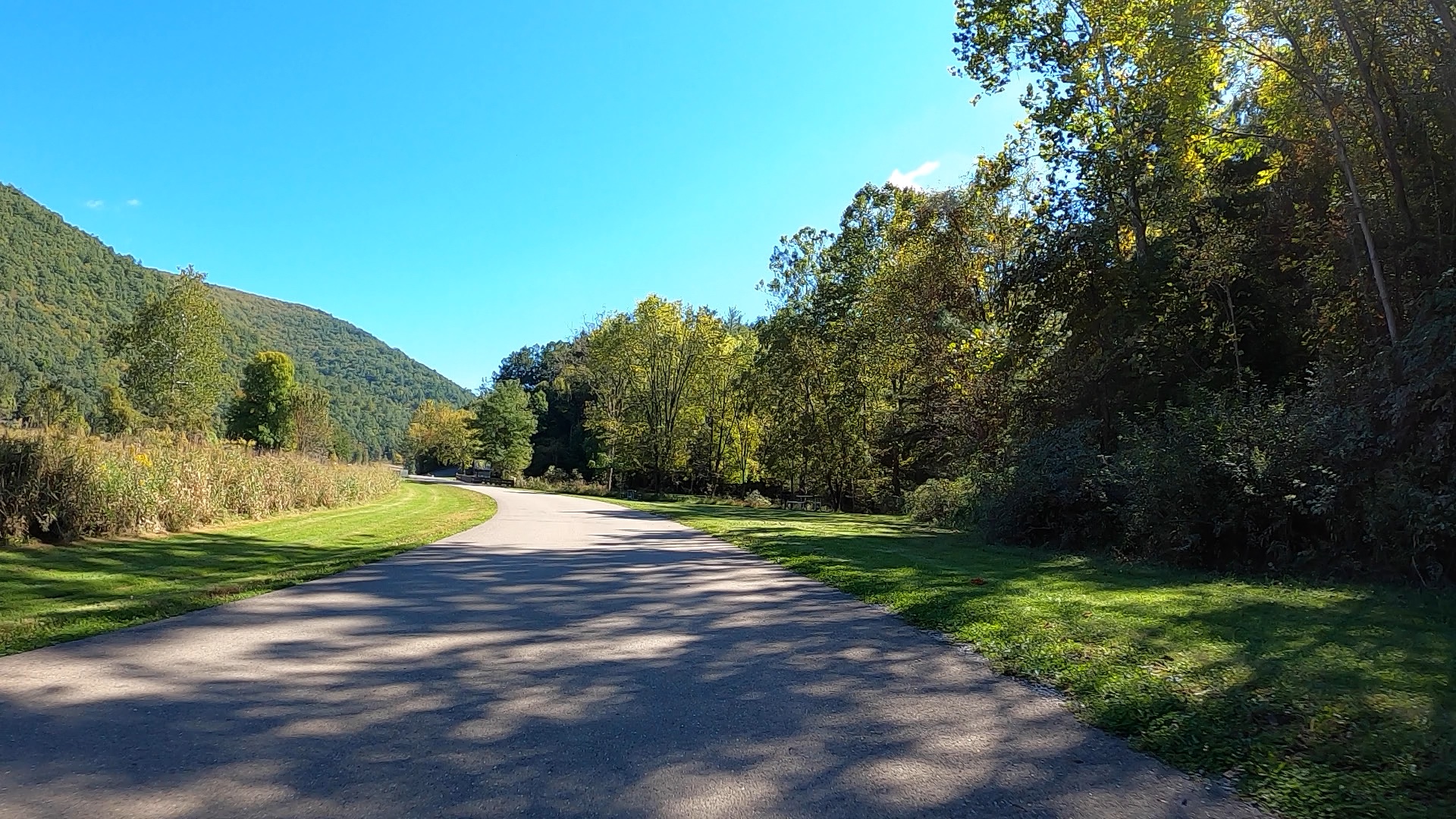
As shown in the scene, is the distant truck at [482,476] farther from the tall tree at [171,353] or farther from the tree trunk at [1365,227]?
the tree trunk at [1365,227]

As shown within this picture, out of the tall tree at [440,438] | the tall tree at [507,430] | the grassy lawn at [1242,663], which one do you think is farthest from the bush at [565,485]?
the grassy lawn at [1242,663]

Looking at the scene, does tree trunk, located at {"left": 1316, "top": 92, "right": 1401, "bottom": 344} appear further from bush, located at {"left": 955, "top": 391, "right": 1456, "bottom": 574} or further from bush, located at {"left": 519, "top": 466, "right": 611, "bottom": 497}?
bush, located at {"left": 519, "top": 466, "right": 611, "bottom": 497}

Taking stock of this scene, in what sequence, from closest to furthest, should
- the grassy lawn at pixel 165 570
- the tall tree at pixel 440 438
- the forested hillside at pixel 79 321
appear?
the grassy lawn at pixel 165 570
the forested hillside at pixel 79 321
the tall tree at pixel 440 438

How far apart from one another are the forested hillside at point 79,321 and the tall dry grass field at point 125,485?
24.0 meters

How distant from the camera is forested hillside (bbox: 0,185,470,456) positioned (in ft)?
232

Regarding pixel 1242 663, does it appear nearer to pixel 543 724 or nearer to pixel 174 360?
pixel 543 724

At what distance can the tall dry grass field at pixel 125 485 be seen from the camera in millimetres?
11344

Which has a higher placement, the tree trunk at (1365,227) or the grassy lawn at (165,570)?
the tree trunk at (1365,227)

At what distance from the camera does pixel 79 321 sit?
270 ft

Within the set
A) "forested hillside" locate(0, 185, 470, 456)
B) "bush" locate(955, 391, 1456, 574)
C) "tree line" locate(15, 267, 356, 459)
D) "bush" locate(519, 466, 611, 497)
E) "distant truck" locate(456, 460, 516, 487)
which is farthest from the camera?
"forested hillside" locate(0, 185, 470, 456)

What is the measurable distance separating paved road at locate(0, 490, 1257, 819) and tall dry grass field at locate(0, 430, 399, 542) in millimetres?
6701

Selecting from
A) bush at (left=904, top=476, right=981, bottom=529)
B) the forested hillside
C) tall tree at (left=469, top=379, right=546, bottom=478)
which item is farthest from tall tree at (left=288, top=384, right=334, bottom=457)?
bush at (left=904, top=476, right=981, bottom=529)

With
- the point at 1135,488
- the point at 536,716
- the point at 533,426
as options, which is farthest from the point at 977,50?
the point at 533,426

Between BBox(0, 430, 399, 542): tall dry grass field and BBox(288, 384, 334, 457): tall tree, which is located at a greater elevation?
BBox(288, 384, 334, 457): tall tree
